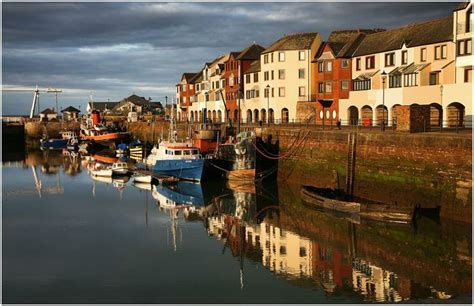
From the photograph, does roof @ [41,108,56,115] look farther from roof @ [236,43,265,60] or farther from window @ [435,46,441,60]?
window @ [435,46,441,60]

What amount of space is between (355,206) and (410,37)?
93.3ft

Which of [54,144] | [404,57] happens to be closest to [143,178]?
[404,57]

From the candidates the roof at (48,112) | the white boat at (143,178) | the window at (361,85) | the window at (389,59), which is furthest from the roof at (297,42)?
the roof at (48,112)

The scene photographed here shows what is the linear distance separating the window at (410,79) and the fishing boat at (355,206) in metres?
17.5

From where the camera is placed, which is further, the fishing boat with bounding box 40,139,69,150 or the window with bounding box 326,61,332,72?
the fishing boat with bounding box 40,139,69,150

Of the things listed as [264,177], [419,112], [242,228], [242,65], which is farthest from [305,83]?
[242,228]

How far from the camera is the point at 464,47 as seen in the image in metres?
42.7

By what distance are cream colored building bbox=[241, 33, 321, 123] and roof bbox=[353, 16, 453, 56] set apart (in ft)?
27.6

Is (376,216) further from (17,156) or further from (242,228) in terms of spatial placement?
(17,156)

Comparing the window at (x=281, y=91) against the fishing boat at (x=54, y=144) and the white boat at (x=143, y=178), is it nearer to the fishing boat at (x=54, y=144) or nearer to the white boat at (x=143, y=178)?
the white boat at (x=143, y=178)

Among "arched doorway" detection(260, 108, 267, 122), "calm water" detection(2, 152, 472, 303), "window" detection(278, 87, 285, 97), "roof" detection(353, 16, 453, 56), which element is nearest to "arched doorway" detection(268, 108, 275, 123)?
"arched doorway" detection(260, 108, 267, 122)

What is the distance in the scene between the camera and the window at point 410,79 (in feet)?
162

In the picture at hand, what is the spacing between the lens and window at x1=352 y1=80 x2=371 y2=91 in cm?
5706

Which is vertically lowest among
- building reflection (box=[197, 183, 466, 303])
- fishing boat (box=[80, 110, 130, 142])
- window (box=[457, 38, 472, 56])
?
building reflection (box=[197, 183, 466, 303])
